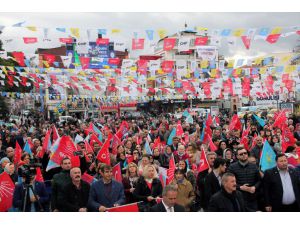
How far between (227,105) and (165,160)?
210 feet

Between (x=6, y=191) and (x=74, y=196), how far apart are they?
1682 millimetres

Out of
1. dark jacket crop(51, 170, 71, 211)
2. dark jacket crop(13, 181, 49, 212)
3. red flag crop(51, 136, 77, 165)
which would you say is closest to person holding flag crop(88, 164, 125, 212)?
dark jacket crop(51, 170, 71, 211)

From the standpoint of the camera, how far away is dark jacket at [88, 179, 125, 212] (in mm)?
5664

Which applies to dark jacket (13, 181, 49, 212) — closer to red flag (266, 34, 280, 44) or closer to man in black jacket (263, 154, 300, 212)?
man in black jacket (263, 154, 300, 212)

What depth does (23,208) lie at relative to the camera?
6062 mm

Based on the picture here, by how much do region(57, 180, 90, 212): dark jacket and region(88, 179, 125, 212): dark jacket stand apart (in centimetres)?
19

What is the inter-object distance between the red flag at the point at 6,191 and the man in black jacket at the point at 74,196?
1.41 m

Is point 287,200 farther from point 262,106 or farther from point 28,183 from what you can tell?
point 262,106

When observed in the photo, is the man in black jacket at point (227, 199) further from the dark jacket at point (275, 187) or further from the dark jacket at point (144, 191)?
the dark jacket at point (144, 191)

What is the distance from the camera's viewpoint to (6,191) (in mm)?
6812

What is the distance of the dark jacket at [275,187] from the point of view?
5859 millimetres

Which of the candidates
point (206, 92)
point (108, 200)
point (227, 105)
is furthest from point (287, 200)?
point (227, 105)

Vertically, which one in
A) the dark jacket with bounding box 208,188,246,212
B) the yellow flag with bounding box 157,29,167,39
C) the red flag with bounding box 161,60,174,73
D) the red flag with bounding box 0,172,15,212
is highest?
the yellow flag with bounding box 157,29,167,39

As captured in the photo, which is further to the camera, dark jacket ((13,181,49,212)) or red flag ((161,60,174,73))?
red flag ((161,60,174,73))
